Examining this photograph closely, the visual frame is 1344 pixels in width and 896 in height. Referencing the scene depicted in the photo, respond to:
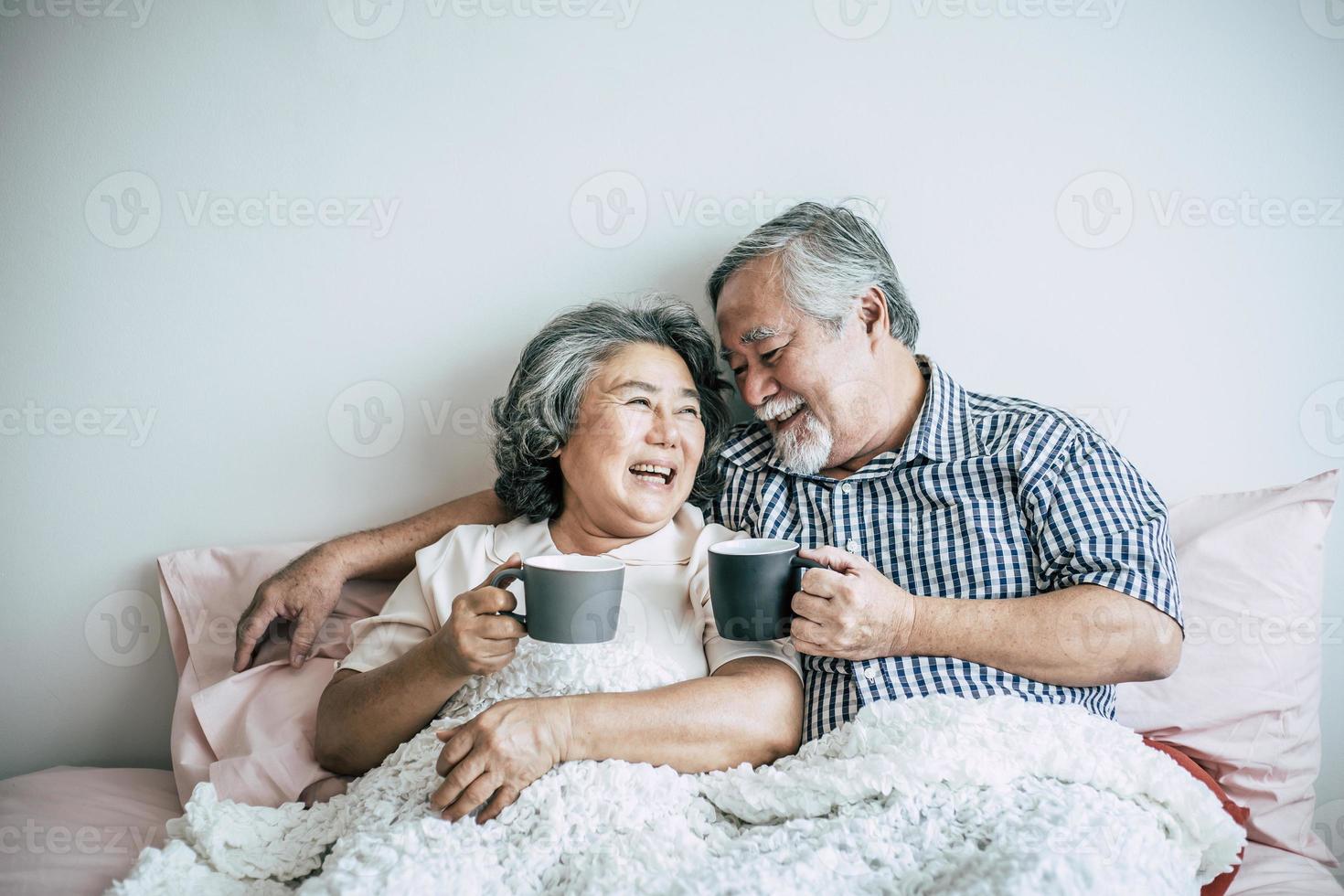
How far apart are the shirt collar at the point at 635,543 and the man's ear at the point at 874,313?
55 cm

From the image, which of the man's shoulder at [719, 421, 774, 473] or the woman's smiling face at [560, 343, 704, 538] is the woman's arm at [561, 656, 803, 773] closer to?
the woman's smiling face at [560, 343, 704, 538]

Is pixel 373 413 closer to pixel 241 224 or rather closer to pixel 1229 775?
pixel 241 224

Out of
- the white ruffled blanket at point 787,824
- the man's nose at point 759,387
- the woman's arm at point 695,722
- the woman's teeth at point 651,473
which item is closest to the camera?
the white ruffled blanket at point 787,824

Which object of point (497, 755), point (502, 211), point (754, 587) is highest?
point (502, 211)

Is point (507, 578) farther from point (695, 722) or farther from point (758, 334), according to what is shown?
point (758, 334)

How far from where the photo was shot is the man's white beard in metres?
1.73

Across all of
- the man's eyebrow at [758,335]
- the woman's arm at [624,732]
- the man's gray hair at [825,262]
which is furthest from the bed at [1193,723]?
the man's eyebrow at [758,335]

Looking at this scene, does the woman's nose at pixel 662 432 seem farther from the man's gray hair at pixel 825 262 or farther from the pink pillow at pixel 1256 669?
the pink pillow at pixel 1256 669

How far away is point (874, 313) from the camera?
6.01 feet

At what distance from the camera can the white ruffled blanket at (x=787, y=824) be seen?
Answer: 1115 millimetres

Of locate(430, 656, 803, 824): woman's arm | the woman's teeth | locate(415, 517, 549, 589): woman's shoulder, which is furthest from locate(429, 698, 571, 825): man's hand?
the woman's teeth

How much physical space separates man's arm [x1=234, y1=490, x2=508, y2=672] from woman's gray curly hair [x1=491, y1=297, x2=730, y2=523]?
11 centimetres

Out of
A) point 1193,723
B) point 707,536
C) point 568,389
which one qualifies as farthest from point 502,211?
point 1193,723

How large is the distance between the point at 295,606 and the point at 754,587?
39.5 inches
